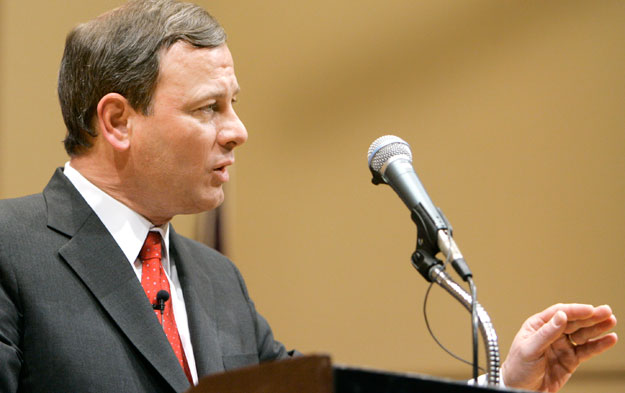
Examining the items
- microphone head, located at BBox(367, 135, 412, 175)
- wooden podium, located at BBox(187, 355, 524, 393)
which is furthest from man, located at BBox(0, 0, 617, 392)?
wooden podium, located at BBox(187, 355, 524, 393)

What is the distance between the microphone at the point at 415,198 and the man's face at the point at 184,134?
1.79 feet

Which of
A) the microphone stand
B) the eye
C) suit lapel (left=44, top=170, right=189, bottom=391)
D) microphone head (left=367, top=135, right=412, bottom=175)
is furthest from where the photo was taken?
the eye

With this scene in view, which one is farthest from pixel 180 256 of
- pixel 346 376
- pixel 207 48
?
pixel 346 376

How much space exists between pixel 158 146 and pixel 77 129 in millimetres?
232

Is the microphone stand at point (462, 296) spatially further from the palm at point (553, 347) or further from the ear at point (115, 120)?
the ear at point (115, 120)

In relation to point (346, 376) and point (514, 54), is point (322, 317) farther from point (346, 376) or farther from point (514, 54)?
point (346, 376)

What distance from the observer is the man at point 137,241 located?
146cm

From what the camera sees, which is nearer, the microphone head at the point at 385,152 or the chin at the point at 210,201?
the microphone head at the point at 385,152

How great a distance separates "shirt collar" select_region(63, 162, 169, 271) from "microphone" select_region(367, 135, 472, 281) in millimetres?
655

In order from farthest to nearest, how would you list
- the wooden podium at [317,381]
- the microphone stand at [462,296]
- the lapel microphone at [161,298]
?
the lapel microphone at [161,298]
the microphone stand at [462,296]
the wooden podium at [317,381]

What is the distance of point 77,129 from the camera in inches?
70.1

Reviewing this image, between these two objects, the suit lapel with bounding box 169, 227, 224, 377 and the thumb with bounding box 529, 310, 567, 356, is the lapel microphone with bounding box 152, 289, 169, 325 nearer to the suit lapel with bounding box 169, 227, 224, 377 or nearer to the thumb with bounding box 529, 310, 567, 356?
the suit lapel with bounding box 169, 227, 224, 377

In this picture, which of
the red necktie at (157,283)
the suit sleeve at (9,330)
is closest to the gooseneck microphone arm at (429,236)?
the red necktie at (157,283)

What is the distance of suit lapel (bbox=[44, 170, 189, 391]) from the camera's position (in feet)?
4.95
